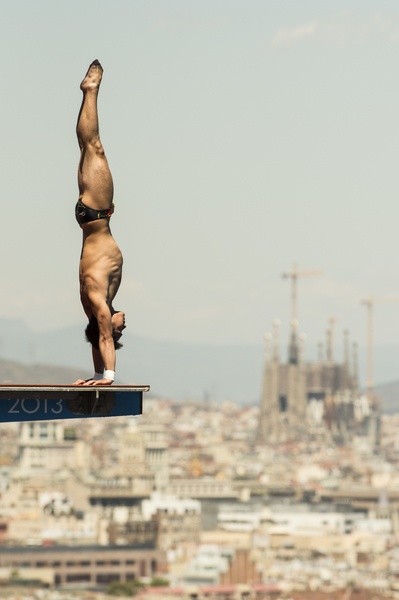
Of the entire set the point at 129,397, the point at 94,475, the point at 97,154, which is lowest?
the point at 129,397

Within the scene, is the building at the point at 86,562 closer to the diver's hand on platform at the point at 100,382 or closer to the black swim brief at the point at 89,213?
the diver's hand on platform at the point at 100,382

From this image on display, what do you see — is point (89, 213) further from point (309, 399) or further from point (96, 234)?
point (309, 399)

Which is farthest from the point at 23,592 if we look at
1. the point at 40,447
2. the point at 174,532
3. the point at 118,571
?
the point at 40,447

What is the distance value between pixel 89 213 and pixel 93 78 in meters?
0.34

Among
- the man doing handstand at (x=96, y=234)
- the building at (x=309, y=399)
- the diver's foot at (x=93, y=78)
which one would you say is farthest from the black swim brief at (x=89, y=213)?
the building at (x=309, y=399)

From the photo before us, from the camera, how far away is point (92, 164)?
191 inches

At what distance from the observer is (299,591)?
226 feet

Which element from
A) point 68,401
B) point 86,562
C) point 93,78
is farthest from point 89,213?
point 86,562

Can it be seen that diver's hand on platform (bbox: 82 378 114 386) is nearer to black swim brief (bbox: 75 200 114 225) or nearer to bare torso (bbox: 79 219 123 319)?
bare torso (bbox: 79 219 123 319)

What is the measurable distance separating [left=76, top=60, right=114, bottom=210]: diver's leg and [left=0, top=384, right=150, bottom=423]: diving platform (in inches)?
17.9

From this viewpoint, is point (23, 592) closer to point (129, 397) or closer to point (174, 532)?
point (174, 532)

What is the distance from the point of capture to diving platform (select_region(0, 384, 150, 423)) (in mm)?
4809

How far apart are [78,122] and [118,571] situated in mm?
71526

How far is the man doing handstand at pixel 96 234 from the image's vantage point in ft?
16.0
